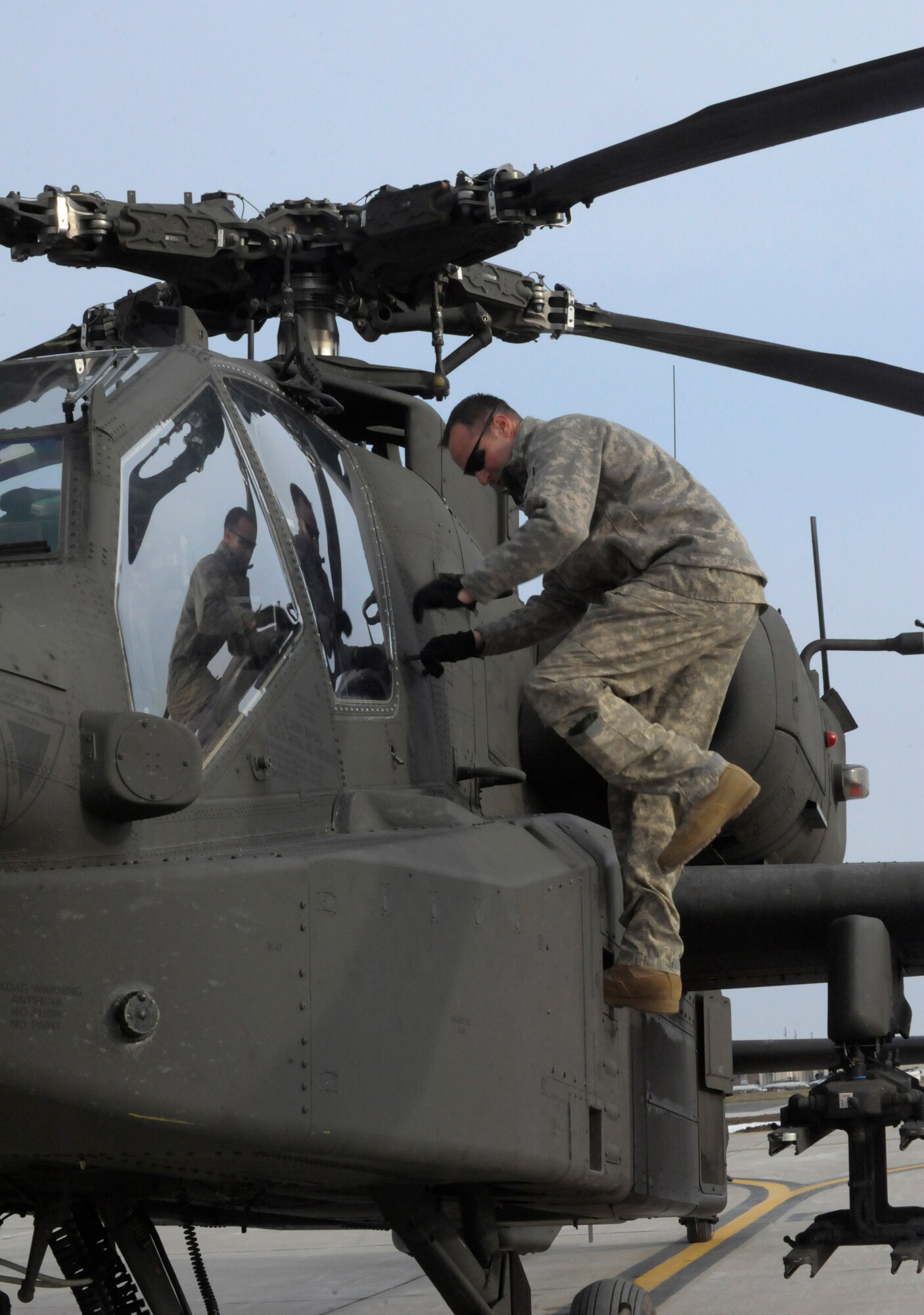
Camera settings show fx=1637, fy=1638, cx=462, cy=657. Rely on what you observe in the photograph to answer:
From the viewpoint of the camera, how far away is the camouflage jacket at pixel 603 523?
15.0 feet

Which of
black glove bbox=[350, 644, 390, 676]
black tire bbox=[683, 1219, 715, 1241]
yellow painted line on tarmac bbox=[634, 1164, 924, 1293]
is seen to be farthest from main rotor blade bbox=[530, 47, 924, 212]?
black tire bbox=[683, 1219, 715, 1241]

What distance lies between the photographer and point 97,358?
4.51 m

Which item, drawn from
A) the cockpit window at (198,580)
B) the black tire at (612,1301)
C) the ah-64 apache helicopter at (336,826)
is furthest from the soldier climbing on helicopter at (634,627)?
the black tire at (612,1301)

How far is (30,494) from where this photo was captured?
3691mm

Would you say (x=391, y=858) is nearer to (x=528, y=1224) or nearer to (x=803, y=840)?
(x=528, y=1224)

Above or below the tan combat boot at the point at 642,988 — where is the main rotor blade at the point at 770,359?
above

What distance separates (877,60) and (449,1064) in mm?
2813

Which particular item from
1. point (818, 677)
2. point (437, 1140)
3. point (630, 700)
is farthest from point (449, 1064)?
point (818, 677)

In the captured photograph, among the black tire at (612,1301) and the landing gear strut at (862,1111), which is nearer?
the landing gear strut at (862,1111)

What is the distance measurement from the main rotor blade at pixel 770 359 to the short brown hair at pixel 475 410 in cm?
134

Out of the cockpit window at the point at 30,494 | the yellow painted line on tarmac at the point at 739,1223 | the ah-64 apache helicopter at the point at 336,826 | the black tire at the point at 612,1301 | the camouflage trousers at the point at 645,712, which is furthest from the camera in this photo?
the yellow painted line on tarmac at the point at 739,1223

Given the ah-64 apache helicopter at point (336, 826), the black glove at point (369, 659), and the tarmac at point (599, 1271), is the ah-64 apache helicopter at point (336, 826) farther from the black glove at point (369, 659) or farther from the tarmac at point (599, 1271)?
the tarmac at point (599, 1271)

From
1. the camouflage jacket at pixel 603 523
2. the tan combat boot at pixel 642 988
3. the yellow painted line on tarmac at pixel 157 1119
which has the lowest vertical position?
the tan combat boot at pixel 642 988

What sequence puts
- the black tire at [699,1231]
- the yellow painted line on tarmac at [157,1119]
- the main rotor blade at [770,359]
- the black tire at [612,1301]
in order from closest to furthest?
the yellow painted line on tarmac at [157,1119], the main rotor blade at [770,359], the black tire at [612,1301], the black tire at [699,1231]
